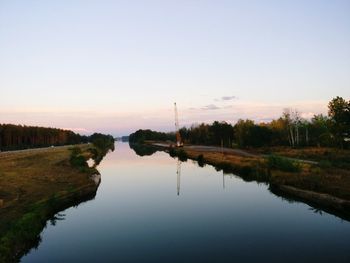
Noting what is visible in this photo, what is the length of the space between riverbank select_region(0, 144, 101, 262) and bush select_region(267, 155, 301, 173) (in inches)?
1003

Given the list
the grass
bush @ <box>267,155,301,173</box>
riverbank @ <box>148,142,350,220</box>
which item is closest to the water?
riverbank @ <box>148,142,350,220</box>

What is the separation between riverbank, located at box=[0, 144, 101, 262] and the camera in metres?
21.8

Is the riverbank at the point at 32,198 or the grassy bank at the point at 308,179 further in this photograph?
the grassy bank at the point at 308,179

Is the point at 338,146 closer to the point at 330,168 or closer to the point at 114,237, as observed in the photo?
the point at 330,168

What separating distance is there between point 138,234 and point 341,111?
6252cm

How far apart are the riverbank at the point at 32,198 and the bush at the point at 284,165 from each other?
2548cm

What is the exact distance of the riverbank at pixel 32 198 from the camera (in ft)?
71.6

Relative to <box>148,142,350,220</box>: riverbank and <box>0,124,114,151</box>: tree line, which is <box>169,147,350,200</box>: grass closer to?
<box>148,142,350,220</box>: riverbank

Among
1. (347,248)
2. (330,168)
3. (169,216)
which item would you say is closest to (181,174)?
(330,168)

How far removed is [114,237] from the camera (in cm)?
2527

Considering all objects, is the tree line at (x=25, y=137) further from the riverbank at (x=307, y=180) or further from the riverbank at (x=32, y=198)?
the riverbank at (x=307, y=180)

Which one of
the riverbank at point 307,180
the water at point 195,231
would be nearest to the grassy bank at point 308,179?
the riverbank at point 307,180

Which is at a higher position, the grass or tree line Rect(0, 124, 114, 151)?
tree line Rect(0, 124, 114, 151)

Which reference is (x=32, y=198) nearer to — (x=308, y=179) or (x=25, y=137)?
(x=308, y=179)
